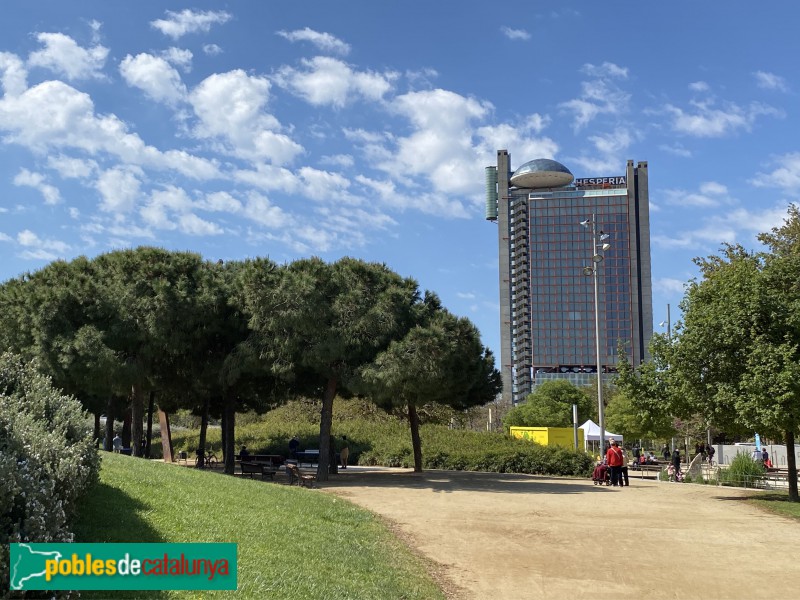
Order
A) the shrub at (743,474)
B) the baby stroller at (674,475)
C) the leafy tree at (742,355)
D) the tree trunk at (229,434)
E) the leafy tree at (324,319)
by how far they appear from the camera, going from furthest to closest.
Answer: the baby stroller at (674,475)
the tree trunk at (229,434)
the shrub at (743,474)
the leafy tree at (324,319)
the leafy tree at (742,355)

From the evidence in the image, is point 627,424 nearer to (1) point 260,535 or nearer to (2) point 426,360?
(2) point 426,360

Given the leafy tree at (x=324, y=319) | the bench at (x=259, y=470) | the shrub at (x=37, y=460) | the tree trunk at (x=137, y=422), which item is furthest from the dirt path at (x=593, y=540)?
the tree trunk at (x=137, y=422)

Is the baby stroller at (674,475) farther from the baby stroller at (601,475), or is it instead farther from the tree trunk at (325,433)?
the tree trunk at (325,433)

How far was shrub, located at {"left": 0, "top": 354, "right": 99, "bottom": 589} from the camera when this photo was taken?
5.54 m

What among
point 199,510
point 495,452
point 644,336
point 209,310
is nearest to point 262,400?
point 209,310

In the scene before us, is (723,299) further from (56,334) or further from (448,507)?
(56,334)

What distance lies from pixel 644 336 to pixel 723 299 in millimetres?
136321

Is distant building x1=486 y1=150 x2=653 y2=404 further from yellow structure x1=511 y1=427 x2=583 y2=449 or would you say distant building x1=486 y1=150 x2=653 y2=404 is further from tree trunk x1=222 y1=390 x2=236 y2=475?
tree trunk x1=222 y1=390 x2=236 y2=475

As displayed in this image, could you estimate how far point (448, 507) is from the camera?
56.3ft

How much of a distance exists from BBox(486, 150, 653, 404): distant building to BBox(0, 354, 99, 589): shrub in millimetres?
142512

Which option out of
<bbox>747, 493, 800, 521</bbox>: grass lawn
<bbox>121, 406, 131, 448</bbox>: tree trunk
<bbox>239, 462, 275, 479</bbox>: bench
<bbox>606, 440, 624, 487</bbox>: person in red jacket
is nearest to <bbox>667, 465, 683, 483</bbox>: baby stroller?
Result: <bbox>606, 440, 624, 487</bbox>: person in red jacket

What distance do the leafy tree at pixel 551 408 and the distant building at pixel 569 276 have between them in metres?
75.6

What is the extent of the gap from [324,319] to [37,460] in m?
16.0

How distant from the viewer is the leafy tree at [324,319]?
22094 millimetres
